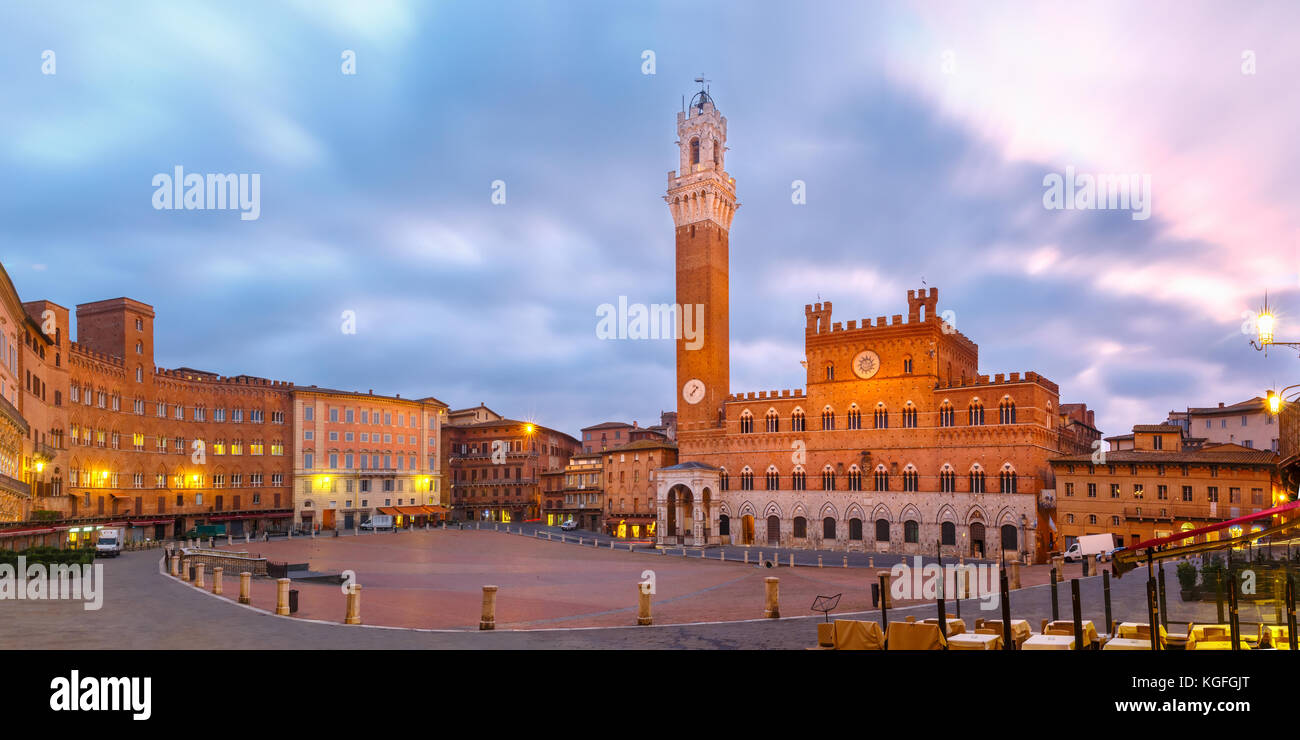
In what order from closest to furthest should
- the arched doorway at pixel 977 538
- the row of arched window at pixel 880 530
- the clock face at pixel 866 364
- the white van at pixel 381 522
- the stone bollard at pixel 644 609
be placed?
the stone bollard at pixel 644 609 → the row of arched window at pixel 880 530 → the arched doorway at pixel 977 538 → the clock face at pixel 866 364 → the white van at pixel 381 522

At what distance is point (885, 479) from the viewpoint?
61.5 meters

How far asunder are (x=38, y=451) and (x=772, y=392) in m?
53.1

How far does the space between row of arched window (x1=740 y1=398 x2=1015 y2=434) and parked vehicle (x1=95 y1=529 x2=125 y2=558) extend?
46400 mm

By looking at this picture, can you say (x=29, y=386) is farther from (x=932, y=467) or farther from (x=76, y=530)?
(x=932, y=467)

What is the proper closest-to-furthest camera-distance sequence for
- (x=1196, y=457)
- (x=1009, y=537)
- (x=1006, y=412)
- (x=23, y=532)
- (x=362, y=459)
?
(x=23, y=532), (x=1196, y=457), (x=1009, y=537), (x=1006, y=412), (x=362, y=459)

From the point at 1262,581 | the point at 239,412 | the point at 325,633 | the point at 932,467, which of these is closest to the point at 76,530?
the point at 239,412

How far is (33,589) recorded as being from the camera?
25422mm

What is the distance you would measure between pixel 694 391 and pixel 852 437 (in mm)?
15547

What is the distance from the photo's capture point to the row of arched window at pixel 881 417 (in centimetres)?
5656

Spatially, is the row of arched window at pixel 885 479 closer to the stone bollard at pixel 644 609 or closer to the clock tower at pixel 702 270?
the clock tower at pixel 702 270

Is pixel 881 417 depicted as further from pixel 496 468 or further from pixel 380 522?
pixel 496 468

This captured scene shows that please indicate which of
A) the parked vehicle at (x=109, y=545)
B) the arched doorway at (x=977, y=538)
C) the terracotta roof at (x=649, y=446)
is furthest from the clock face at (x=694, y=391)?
the parked vehicle at (x=109, y=545)

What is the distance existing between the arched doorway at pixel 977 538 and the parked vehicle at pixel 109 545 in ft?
186

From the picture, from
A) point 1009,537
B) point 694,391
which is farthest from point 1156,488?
point 694,391
